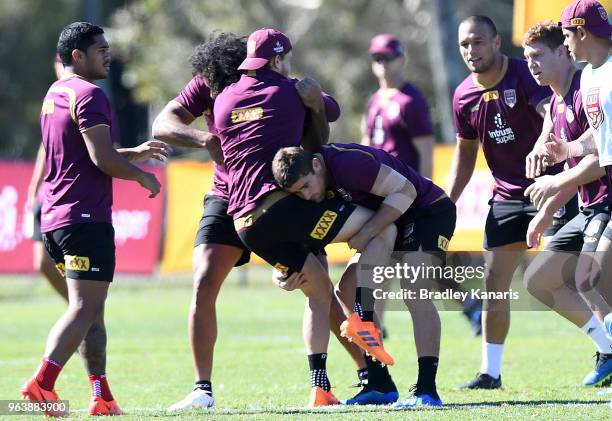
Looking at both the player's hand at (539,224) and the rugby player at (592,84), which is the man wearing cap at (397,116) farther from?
the rugby player at (592,84)

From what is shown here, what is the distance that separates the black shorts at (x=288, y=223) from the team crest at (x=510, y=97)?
6.65 ft

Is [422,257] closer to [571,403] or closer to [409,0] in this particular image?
[571,403]

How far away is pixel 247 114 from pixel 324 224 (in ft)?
2.92

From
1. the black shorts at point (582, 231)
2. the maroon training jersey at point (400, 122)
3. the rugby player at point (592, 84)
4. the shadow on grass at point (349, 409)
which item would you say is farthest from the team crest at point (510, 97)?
the maroon training jersey at point (400, 122)

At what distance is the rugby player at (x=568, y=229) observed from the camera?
8109mm

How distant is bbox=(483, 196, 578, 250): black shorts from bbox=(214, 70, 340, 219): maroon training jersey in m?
2.24

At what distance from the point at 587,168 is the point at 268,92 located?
2077 millimetres

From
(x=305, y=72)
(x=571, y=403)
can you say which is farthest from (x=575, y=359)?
(x=305, y=72)

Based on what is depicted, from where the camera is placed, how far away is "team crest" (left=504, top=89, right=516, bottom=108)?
905cm

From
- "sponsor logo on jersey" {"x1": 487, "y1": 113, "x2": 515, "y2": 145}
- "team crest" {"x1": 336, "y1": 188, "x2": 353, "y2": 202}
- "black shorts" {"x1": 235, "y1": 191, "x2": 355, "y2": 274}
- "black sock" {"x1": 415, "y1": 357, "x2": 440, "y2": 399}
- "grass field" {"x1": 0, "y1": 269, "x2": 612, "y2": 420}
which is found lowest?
"grass field" {"x1": 0, "y1": 269, "x2": 612, "y2": 420}

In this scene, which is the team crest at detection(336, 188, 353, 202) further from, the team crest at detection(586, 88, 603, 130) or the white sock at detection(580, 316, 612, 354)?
the white sock at detection(580, 316, 612, 354)

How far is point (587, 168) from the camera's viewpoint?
23.9 feet

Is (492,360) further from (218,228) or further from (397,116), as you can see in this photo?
(397,116)

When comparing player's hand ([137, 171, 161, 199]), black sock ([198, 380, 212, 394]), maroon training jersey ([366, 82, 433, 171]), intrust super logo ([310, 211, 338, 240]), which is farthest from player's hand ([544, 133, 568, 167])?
maroon training jersey ([366, 82, 433, 171])
